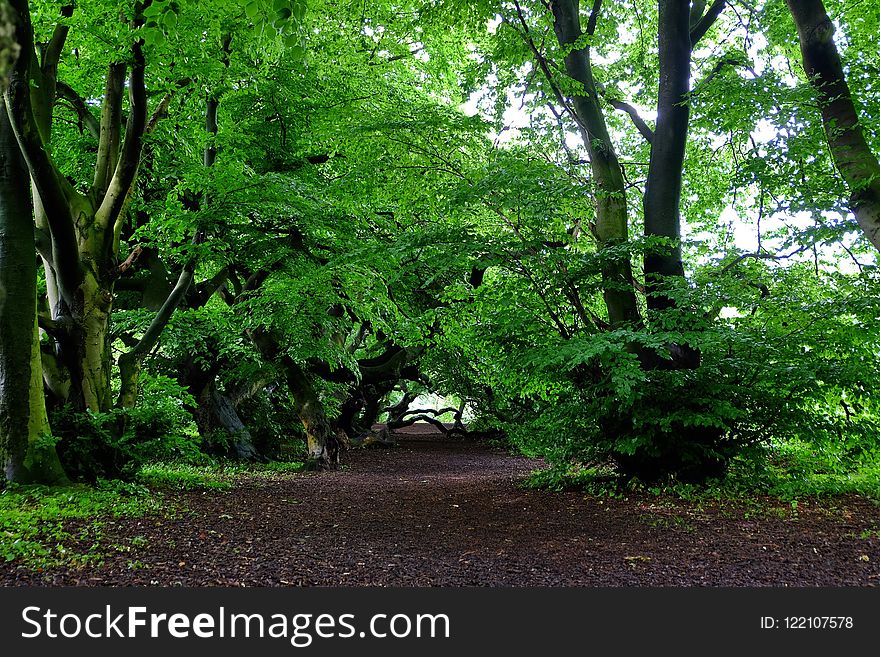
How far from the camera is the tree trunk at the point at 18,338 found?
18.9 feet

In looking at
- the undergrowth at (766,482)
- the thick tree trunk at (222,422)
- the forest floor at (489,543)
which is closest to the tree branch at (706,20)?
the undergrowth at (766,482)

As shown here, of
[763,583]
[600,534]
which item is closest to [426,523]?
[600,534]

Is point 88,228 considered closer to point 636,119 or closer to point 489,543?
point 489,543

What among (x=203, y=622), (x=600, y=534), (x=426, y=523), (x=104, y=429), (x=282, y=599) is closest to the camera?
(x=203, y=622)

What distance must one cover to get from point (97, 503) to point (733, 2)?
982 centimetres

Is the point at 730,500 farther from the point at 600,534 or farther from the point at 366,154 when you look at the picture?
the point at 366,154

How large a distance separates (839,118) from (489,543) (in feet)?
16.6

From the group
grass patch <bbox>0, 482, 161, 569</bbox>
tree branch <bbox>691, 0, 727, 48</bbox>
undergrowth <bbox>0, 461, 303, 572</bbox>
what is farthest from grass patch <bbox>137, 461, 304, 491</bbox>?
tree branch <bbox>691, 0, 727, 48</bbox>

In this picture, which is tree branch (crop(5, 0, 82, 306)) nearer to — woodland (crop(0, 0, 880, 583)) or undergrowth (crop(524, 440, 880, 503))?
woodland (crop(0, 0, 880, 583))

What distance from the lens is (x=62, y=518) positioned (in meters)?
4.89

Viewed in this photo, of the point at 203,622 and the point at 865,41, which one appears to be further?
the point at 865,41

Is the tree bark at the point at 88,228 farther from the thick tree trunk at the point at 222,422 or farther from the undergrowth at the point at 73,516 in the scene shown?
the thick tree trunk at the point at 222,422

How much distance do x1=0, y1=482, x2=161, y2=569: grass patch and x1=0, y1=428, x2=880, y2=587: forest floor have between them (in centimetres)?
15

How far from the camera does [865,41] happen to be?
6723mm
